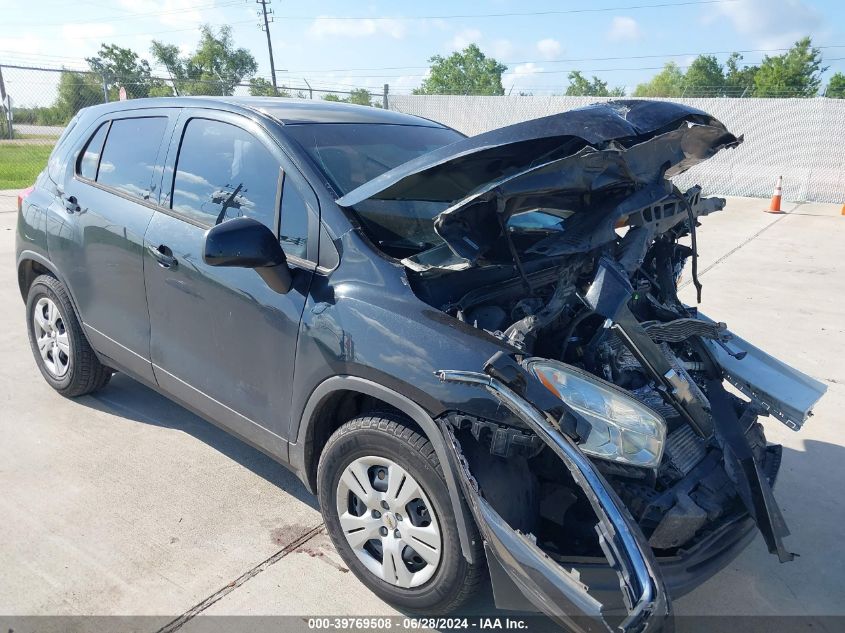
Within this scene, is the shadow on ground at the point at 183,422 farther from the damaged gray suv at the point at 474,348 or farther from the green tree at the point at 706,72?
the green tree at the point at 706,72

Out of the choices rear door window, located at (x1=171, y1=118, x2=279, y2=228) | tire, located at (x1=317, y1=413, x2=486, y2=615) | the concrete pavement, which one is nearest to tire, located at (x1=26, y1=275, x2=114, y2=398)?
the concrete pavement

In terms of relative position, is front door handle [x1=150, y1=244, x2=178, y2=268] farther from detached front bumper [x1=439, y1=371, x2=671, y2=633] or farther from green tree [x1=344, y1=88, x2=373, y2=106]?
green tree [x1=344, y1=88, x2=373, y2=106]

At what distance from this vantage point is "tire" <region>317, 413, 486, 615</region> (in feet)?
7.62

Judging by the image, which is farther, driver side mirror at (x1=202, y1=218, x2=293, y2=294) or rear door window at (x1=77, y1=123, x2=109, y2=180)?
rear door window at (x1=77, y1=123, x2=109, y2=180)

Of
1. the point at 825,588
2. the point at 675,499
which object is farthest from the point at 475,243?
the point at 825,588

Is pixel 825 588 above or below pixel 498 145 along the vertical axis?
below

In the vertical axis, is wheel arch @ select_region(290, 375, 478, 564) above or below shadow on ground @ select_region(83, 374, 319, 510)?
above

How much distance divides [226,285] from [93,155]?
1.69 meters

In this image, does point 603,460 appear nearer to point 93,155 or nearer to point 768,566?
point 768,566

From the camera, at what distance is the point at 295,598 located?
8.84 ft

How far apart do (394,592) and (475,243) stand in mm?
1357

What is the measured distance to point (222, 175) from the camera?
10.2 ft

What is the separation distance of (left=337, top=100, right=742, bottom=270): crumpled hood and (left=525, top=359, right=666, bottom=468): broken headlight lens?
1.67ft

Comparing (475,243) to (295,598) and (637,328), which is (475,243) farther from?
(295,598)
